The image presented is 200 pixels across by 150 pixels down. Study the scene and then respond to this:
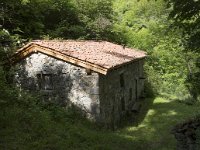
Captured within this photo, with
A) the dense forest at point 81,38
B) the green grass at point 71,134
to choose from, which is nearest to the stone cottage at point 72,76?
the dense forest at point 81,38

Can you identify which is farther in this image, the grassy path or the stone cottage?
the stone cottage

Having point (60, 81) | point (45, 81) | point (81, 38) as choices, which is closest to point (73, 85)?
point (60, 81)

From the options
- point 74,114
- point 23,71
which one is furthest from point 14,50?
point 74,114

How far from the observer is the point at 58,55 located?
18.5m

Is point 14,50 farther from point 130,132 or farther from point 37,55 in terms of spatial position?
point 130,132

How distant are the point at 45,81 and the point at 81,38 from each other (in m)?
11.0

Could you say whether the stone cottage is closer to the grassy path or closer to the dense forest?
the dense forest

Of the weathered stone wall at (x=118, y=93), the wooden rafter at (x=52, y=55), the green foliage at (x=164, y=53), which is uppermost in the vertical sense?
the green foliage at (x=164, y=53)

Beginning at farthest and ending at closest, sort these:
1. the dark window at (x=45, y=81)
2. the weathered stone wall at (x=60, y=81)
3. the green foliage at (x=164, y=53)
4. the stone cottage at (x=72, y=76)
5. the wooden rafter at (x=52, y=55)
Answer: the green foliage at (x=164, y=53)
the dark window at (x=45, y=81)
the weathered stone wall at (x=60, y=81)
the stone cottage at (x=72, y=76)
the wooden rafter at (x=52, y=55)

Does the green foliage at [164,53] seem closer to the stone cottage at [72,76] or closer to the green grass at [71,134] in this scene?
the stone cottage at [72,76]

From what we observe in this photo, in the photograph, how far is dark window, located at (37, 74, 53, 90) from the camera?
1906 cm

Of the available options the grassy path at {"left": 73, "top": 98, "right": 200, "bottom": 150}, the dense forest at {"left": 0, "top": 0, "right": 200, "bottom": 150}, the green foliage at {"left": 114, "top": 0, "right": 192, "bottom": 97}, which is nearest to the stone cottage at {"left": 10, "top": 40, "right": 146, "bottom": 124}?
the dense forest at {"left": 0, "top": 0, "right": 200, "bottom": 150}

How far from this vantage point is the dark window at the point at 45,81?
19.1 meters

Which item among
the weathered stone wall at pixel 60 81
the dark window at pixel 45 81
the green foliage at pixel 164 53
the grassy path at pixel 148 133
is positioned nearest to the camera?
the grassy path at pixel 148 133
